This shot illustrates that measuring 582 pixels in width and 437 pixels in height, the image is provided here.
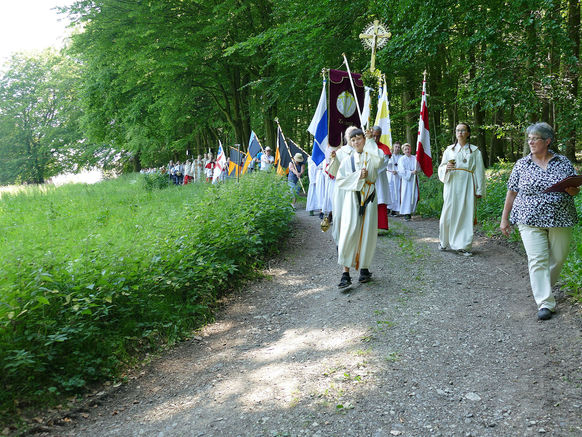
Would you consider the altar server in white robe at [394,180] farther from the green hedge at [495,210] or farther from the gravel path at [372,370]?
the gravel path at [372,370]

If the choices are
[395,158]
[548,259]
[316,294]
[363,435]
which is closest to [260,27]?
[395,158]

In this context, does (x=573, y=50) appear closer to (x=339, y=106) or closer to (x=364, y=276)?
(x=339, y=106)

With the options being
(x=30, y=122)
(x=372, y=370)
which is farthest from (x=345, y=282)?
(x=30, y=122)

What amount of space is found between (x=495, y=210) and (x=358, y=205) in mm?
5696

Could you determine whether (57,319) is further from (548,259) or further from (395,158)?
(395,158)

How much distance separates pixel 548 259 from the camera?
198 inches

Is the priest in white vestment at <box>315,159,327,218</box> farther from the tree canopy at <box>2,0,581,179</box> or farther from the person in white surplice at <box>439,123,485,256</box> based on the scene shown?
the person in white surplice at <box>439,123,485,256</box>

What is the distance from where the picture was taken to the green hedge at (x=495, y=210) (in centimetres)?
554

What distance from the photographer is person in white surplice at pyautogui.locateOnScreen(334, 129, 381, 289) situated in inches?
257

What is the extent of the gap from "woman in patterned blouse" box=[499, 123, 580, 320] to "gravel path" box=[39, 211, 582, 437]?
41 cm

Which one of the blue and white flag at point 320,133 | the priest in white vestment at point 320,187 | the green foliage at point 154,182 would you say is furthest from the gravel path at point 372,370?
the green foliage at point 154,182

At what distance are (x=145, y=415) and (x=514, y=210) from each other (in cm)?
433

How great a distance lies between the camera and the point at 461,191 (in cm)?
853

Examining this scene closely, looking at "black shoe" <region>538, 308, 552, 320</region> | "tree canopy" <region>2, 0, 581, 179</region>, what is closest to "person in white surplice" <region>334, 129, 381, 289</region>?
"black shoe" <region>538, 308, 552, 320</region>
